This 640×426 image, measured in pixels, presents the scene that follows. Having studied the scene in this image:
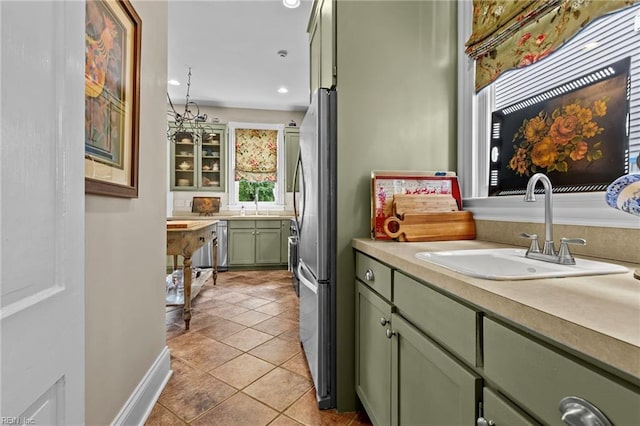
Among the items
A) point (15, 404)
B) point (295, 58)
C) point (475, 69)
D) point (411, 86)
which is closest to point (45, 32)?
point (15, 404)

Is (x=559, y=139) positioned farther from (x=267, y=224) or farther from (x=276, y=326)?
(x=267, y=224)

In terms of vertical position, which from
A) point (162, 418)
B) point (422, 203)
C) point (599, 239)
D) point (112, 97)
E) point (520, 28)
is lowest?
point (162, 418)

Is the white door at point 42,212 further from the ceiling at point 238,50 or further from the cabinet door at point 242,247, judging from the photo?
the cabinet door at point 242,247

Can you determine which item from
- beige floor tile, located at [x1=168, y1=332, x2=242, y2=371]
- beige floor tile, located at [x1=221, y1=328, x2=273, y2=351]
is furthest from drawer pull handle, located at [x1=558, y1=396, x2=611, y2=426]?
beige floor tile, located at [x1=221, y1=328, x2=273, y2=351]

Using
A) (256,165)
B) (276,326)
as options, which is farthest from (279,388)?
(256,165)

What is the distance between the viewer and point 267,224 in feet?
16.5

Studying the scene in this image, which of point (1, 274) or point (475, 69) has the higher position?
point (475, 69)

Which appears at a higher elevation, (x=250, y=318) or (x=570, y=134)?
(x=570, y=134)

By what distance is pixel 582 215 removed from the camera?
44.1 inches

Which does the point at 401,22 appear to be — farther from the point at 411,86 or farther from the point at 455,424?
the point at 455,424

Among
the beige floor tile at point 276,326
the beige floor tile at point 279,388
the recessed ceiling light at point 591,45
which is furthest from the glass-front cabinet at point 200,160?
the recessed ceiling light at point 591,45

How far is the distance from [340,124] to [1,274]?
54.6 inches

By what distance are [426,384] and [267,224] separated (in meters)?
4.29

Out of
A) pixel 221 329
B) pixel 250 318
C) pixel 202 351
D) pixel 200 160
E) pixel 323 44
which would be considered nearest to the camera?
pixel 323 44
